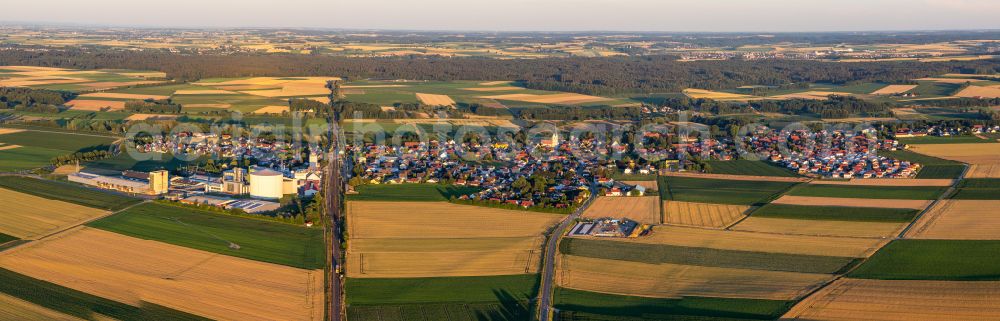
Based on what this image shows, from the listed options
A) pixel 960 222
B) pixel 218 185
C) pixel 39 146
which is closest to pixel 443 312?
pixel 218 185

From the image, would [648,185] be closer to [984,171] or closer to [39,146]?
[984,171]

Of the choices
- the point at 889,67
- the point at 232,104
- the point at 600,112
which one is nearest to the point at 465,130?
the point at 600,112

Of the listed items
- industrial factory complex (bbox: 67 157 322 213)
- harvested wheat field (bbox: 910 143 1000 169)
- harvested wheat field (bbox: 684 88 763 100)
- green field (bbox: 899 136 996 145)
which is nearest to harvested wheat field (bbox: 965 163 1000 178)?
harvested wheat field (bbox: 910 143 1000 169)

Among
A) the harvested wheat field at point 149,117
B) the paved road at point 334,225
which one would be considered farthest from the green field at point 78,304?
the harvested wheat field at point 149,117

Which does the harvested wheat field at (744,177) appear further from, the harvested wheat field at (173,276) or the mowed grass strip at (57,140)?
the mowed grass strip at (57,140)

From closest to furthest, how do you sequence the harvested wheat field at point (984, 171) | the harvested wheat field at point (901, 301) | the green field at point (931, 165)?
the harvested wheat field at point (901, 301)
the harvested wheat field at point (984, 171)
the green field at point (931, 165)

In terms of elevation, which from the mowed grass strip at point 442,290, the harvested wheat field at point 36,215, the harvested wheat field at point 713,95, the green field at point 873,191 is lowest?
the mowed grass strip at point 442,290
